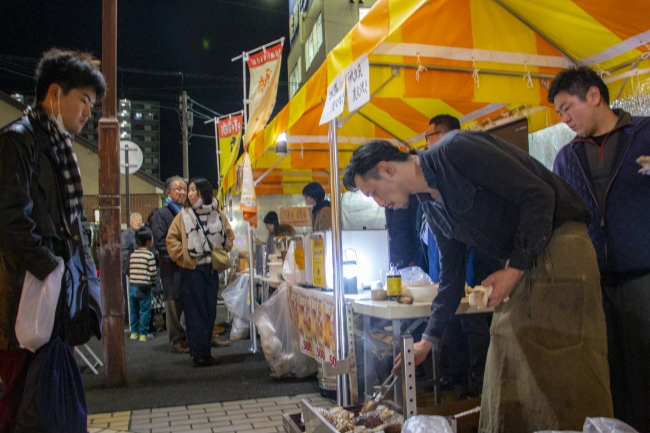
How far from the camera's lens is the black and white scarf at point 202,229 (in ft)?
18.2

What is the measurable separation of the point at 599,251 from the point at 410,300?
103 centimetres

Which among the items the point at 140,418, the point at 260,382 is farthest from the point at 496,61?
the point at 140,418

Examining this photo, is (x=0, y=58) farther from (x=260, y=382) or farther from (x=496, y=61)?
(x=496, y=61)

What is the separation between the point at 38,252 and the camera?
1.91 m

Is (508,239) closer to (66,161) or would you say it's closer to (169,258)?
(66,161)

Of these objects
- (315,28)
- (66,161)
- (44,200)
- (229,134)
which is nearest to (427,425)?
(44,200)

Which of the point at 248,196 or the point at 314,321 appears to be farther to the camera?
the point at 248,196

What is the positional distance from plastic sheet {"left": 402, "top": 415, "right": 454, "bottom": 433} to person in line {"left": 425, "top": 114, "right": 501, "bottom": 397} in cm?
188

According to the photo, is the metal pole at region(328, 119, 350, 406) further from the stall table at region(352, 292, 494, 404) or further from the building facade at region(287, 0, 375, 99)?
the building facade at region(287, 0, 375, 99)

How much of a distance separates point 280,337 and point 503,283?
3.56 meters

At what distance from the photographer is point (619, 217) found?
7.39 ft

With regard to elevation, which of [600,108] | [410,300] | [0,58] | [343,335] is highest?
[0,58]

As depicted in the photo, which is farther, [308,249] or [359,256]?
[308,249]

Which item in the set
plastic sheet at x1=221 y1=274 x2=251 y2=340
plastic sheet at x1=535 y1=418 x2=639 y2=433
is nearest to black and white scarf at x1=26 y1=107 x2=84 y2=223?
plastic sheet at x1=535 y1=418 x2=639 y2=433
